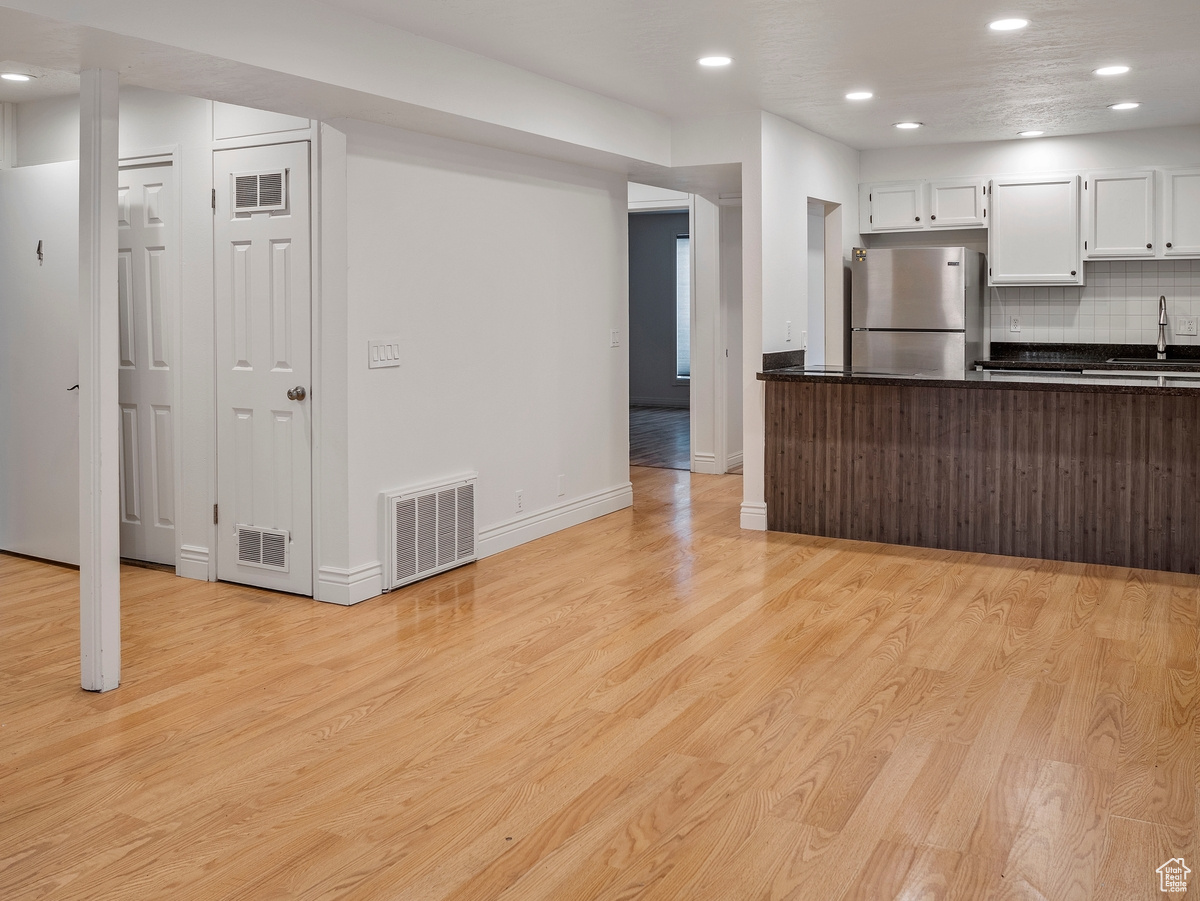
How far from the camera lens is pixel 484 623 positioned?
4.27 m

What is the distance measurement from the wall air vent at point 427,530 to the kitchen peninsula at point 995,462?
1914 mm

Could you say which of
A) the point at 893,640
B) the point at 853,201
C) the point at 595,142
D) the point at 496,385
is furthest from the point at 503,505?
the point at 853,201

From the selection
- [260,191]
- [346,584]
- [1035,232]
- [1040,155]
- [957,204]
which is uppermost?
[1040,155]

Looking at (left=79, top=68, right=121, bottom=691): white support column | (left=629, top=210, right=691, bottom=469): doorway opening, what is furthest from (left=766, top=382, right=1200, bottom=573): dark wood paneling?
(left=629, top=210, right=691, bottom=469): doorway opening

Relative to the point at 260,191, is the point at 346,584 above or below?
below

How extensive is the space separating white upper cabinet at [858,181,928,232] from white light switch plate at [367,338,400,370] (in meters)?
4.14

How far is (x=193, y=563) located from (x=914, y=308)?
4.72 m

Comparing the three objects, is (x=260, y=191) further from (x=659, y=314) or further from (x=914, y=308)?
(x=659, y=314)

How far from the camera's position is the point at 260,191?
15.0 feet

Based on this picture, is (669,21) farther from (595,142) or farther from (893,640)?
(893,640)

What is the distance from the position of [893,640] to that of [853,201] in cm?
429

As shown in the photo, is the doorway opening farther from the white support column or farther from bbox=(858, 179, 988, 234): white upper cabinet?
the white support column

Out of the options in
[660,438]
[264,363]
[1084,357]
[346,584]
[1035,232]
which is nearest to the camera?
[346,584]

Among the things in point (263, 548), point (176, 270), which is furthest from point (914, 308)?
point (176, 270)
